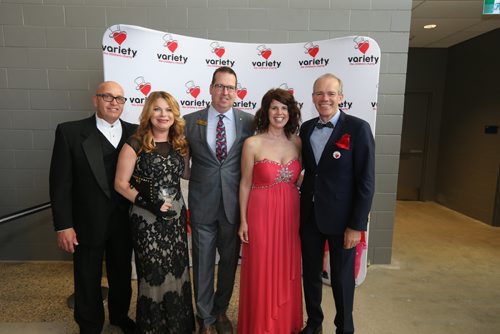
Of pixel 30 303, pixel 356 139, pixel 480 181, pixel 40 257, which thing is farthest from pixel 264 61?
pixel 480 181

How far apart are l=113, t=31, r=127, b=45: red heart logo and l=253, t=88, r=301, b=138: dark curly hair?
146 cm

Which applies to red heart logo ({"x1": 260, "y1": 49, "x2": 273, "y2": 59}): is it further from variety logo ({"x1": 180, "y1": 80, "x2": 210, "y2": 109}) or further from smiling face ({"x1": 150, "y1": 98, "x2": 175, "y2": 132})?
smiling face ({"x1": 150, "y1": 98, "x2": 175, "y2": 132})

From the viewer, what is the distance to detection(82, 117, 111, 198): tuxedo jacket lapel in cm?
180

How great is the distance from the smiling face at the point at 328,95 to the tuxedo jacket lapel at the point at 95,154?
1299mm

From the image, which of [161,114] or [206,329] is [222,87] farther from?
[206,329]

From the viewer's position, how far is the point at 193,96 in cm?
292

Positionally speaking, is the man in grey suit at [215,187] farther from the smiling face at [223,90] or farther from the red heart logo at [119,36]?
the red heart logo at [119,36]

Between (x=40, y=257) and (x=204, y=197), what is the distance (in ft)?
8.16

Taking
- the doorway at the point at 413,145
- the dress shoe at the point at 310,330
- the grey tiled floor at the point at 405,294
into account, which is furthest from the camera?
the doorway at the point at 413,145

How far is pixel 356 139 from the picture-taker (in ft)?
5.78

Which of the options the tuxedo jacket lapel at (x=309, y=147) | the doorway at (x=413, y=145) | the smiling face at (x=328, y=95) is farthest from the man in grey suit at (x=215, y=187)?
the doorway at (x=413, y=145)

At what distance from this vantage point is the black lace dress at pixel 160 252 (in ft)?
5.83

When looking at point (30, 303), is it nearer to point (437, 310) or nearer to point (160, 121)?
point (160, 121)

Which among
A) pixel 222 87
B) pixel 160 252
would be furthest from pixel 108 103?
pixel 160 252
